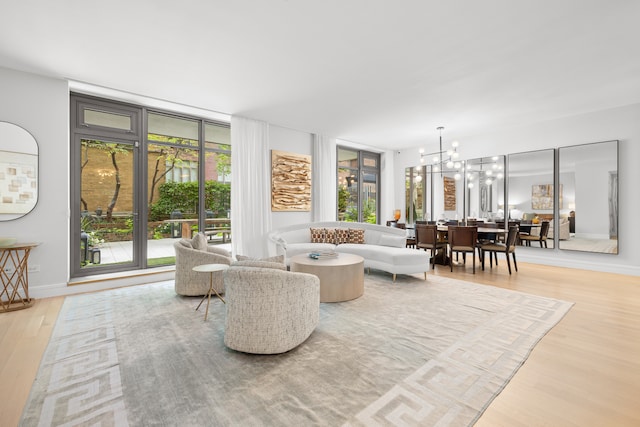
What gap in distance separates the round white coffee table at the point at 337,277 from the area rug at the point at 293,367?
16 cm

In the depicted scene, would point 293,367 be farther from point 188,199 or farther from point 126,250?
point 188,199

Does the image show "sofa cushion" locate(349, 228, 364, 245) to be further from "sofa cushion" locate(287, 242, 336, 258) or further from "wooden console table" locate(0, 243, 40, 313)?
"wooden console table" locate(0, 243, 40, 313)

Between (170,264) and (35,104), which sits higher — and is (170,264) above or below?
below

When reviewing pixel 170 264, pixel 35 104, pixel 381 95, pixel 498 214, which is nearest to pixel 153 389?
pixel 170 264

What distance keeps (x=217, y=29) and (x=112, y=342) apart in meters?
3.12

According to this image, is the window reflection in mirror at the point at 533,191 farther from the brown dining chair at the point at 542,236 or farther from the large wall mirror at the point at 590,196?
the large wall mirror at the point at 590,196

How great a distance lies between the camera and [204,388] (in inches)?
72.0

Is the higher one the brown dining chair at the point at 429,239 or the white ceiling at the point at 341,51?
the white ceiling at the point at 341,51

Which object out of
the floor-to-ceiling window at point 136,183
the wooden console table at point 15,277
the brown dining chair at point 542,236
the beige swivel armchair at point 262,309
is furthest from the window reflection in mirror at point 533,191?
the wooden console table at point 15,277

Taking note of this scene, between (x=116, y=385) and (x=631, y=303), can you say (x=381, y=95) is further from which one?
(x=116, y=385)

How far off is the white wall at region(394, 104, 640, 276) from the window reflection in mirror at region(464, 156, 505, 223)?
1.08ft

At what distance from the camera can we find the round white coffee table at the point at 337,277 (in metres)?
3.54

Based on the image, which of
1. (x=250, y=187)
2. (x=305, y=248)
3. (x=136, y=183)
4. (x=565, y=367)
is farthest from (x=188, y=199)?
(x=565, y=367)

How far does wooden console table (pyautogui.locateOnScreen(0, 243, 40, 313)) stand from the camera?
11.0 ft
